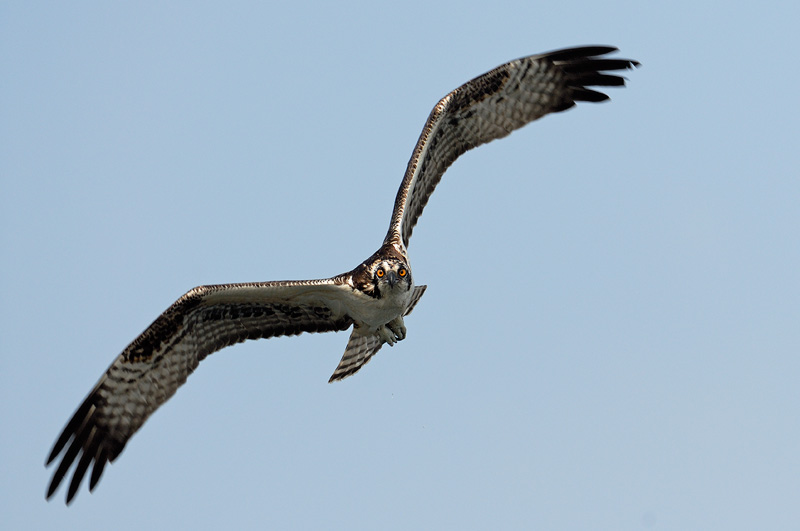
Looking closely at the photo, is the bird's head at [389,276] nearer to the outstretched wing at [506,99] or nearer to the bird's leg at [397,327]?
the bird's leg at [397,327]

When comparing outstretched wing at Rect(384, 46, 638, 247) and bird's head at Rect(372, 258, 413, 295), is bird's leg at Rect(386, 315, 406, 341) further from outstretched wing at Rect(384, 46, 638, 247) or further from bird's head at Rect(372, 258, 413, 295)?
outstretched wing at Rect(384, 46, 638, 247)

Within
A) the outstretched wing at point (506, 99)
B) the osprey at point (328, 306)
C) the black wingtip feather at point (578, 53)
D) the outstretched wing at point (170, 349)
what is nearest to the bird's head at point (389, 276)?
the osprey at point (328, 306)

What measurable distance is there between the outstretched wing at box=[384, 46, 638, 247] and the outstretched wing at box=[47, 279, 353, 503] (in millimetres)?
1606

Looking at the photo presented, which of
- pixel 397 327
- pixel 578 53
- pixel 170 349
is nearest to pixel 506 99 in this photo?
pixel 578 53

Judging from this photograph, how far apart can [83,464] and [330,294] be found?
126 inches

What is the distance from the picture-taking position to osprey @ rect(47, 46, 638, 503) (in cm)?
969

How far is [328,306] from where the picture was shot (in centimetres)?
1030

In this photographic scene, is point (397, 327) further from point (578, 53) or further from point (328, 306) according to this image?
point (578, 53)

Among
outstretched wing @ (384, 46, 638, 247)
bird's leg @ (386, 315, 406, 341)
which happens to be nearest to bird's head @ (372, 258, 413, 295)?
bird's leg @ (386, 315, 406, 341)

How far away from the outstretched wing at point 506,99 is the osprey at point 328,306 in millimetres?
12

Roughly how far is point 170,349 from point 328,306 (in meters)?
1.80

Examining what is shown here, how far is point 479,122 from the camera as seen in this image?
11.3 meters

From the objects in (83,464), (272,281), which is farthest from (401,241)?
(83,464)

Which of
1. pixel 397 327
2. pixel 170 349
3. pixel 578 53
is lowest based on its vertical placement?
pixel 170 349
